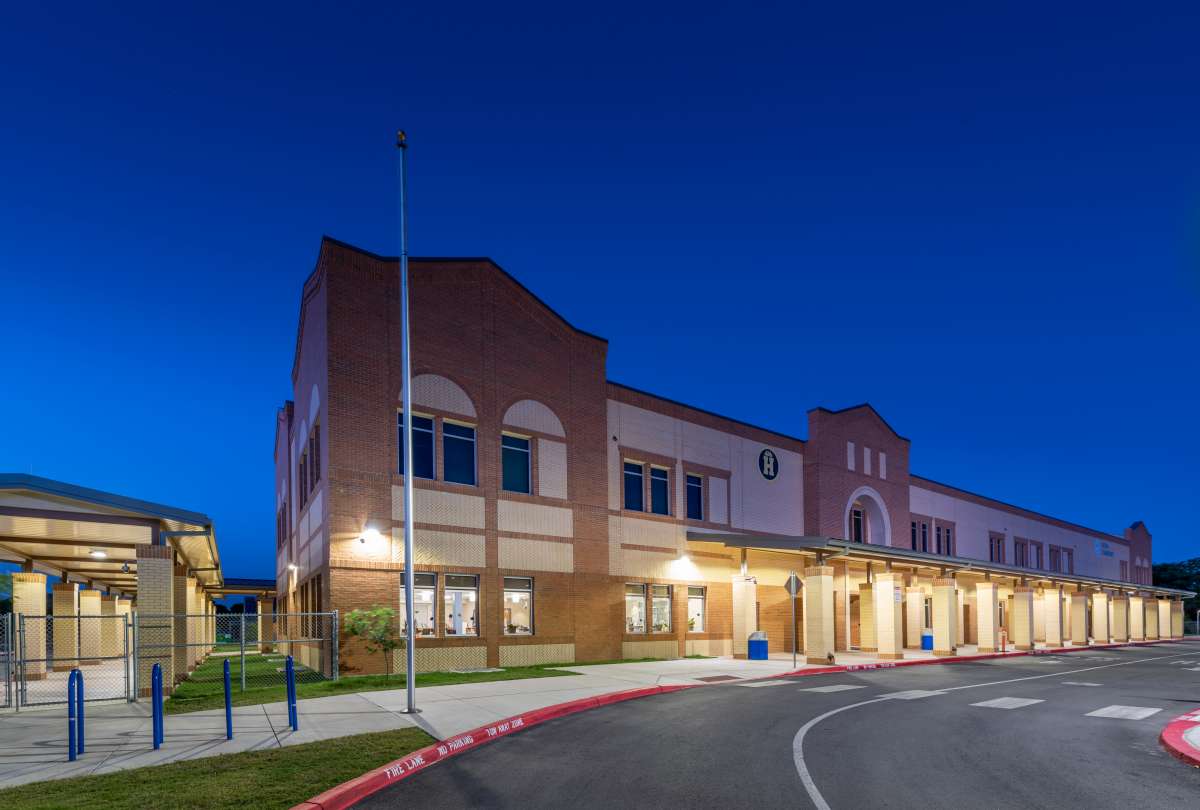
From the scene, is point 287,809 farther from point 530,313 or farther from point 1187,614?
point 1187,614

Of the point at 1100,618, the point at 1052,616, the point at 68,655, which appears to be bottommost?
the point at 1100,618

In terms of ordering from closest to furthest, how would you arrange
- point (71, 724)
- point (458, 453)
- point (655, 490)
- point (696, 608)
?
1. point (71, 724)
2. point (458, 453)
3. point (655, 490)
4. point (696, 608)

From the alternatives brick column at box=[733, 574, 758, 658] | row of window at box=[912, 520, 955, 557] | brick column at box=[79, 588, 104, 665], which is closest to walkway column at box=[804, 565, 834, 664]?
brick column at box=[733, 574, 758, 658]

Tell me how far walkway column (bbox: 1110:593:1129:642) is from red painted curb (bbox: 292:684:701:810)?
52.8 m

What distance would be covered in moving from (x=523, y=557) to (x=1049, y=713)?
15777mm

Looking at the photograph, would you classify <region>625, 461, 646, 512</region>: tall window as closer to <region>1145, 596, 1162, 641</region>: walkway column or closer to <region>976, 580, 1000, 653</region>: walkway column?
<region>976, 580, 1000, 653</region>: walkway column

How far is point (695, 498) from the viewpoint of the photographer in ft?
117

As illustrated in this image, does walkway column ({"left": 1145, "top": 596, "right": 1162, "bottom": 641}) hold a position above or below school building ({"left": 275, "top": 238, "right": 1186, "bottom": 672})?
below

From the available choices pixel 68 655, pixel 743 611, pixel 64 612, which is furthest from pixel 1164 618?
pixel 64 612

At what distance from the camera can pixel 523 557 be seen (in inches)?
1104

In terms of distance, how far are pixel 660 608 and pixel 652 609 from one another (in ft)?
1.89

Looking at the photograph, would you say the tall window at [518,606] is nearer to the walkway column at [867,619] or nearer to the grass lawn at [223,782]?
the grass lawn at [223,782]

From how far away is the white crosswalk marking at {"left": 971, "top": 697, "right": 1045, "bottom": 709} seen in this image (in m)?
17.9

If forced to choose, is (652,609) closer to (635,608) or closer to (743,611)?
(635,608)
